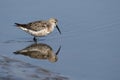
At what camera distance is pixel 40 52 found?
13406mm

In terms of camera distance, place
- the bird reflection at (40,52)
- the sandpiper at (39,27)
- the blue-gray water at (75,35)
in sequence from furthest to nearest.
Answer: the sandpiper at (39,27)
the bird reflection at (40,52)
the blue-gray water at (75,35)

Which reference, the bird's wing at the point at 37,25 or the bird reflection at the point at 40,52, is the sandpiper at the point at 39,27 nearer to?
the bird's wing at the point at 37,25

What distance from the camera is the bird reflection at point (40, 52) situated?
12945mm

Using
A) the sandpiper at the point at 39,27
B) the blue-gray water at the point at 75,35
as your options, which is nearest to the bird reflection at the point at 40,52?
the blue-gray water at the point at 75,35

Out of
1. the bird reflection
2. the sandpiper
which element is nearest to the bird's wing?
the sandpiper

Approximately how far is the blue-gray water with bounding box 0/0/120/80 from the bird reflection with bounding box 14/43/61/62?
168mm

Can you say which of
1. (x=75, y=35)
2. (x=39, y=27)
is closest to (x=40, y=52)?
(x=75, y=35)

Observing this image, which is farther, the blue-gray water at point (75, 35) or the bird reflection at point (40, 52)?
the bird reflection at point (40, 52)

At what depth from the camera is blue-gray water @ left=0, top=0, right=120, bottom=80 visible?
12055 millimetres

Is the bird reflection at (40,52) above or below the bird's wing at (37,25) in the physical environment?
below

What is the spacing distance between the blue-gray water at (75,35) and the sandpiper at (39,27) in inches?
8.9

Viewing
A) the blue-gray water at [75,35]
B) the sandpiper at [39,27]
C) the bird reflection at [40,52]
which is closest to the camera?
the blue-gray water at [75,35]

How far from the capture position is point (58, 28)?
595 inches

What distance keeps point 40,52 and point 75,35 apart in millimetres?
1715
